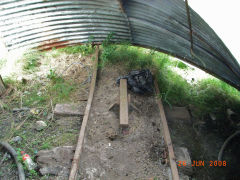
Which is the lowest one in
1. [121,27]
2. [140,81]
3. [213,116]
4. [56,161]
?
[56,161]

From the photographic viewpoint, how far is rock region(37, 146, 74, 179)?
3535 mm

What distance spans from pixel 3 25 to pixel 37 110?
2.55m

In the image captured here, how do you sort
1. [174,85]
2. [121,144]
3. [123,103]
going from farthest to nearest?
[174,85] → [123,103] → [121,144]

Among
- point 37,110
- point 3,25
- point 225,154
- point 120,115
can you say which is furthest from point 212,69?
point 3,25

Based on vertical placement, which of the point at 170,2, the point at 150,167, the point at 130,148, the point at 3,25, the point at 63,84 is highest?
the point at 3,25

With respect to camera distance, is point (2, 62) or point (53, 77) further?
point (2, 62)

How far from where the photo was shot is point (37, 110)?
185 inches

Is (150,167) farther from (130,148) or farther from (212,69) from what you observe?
(212,69)

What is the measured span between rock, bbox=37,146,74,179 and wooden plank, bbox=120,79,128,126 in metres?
1.01

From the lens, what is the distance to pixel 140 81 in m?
5.16

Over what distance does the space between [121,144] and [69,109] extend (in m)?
1.31

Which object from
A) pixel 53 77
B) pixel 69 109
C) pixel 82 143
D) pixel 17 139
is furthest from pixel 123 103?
pixel 17 139

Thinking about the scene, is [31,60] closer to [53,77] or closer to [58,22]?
[53,77]

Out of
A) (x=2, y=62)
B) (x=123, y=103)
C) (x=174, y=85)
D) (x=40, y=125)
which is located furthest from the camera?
(x=2, y=62)
